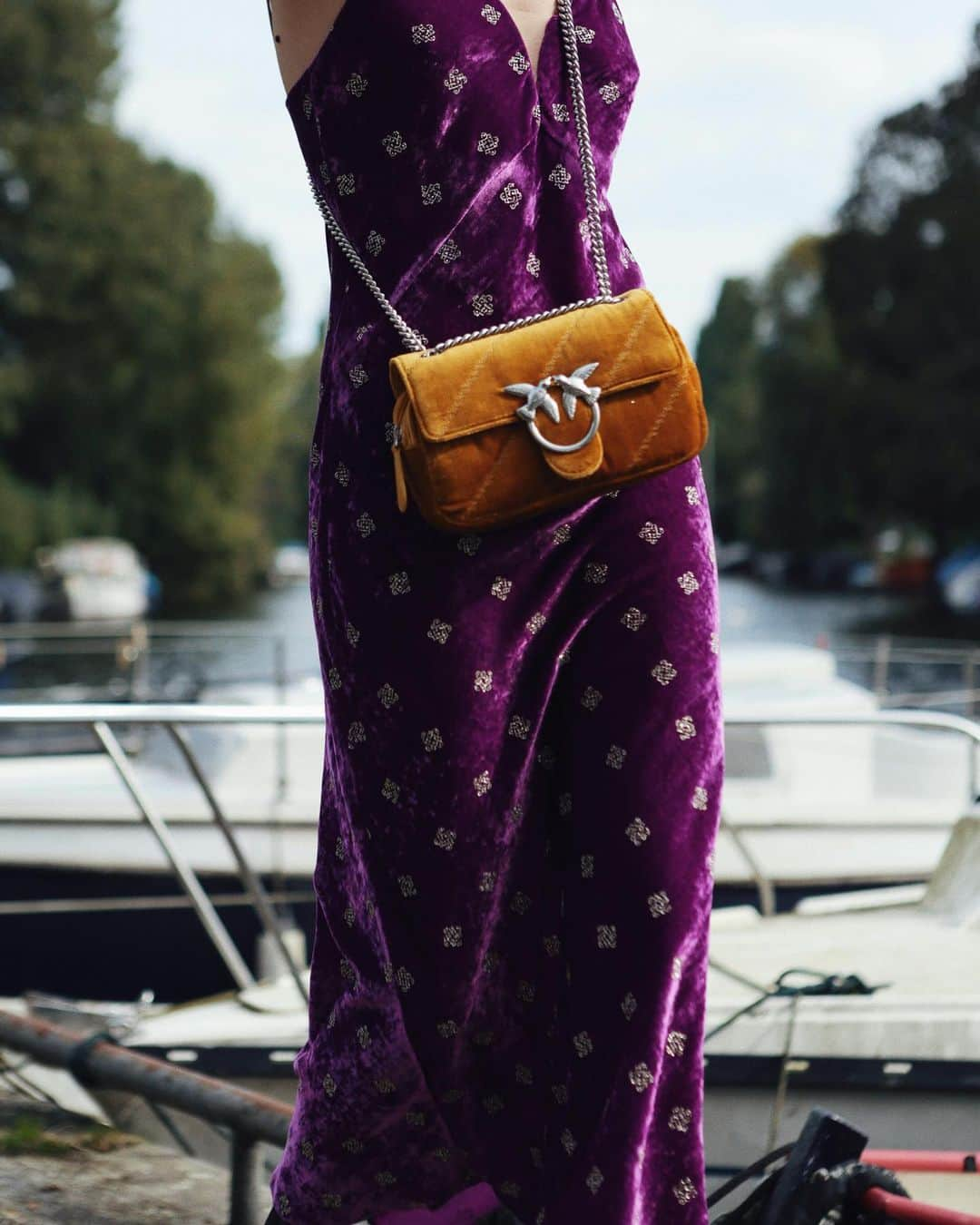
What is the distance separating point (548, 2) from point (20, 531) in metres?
33.6

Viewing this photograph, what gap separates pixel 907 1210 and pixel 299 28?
4.16 ft

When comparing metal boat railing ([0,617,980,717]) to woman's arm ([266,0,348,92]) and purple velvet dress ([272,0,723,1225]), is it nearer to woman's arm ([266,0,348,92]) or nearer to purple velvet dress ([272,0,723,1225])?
purple velvet dress ([272,0,723,1225])

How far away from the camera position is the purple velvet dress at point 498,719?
1.37 m

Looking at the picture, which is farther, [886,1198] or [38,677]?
[38,677]

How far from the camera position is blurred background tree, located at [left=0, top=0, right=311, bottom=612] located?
33875 mm

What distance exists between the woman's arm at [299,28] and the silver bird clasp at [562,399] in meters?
0.40

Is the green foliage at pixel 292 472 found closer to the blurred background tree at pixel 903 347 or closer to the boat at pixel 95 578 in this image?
the boat at pixel 95 578

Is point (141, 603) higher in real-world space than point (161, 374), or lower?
lower

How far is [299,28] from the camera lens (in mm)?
1419

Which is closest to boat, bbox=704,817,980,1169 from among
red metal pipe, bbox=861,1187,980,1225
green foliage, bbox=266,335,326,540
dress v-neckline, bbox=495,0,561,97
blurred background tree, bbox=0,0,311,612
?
red metal pipe, bbox=861,1187,980,1225

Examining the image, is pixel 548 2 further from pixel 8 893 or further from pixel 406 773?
pixel 8 893

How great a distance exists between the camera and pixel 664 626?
4.55ft

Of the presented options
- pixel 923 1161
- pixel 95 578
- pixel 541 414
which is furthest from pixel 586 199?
pixel 95 578

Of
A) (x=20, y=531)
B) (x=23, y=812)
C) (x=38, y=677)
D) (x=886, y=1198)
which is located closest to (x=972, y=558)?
(x=20, y=531)
